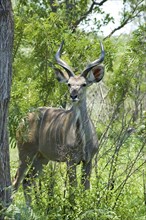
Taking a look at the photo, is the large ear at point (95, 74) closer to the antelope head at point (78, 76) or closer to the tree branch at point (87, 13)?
the antelope head at point (78, 76)

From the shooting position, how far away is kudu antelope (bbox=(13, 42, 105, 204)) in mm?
6891

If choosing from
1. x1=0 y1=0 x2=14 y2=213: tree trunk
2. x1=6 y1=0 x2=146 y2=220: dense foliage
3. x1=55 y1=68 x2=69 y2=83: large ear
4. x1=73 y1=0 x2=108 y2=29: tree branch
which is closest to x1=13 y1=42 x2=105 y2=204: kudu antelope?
x1=55 y1=68 x2=69 y2=83: large ear

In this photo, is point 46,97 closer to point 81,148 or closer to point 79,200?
point 81,148

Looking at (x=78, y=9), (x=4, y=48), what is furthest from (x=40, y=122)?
(x=4, y=48)

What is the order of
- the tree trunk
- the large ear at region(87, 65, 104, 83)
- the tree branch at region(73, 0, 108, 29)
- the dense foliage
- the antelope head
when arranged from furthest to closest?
the tree branch at region(73, 0, 108, 29), the large ear at region(87, 65, 104, 83), the antelope head, the dense foliage, the tree trunk

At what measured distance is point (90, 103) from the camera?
20.9 ft

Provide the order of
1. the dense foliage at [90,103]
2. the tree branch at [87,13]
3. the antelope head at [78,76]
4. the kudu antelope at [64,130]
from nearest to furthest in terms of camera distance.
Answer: the dense foliage at [90,103]
the kudu antelope at [64,130]
the antelope head at [78,76]
the tree branch at [87,13]

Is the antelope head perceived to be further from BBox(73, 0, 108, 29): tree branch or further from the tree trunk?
the tree trunk

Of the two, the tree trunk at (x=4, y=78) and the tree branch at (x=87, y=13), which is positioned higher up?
the tree branch at (x=87, y=13)

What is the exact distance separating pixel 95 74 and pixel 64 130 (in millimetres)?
679

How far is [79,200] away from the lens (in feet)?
16.8

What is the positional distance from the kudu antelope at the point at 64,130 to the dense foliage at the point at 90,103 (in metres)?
0.12

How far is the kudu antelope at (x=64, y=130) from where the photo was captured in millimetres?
6891

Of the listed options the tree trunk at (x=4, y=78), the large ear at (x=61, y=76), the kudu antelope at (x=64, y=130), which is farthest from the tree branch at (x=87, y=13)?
the tree trunk at (x=4, y=78)
